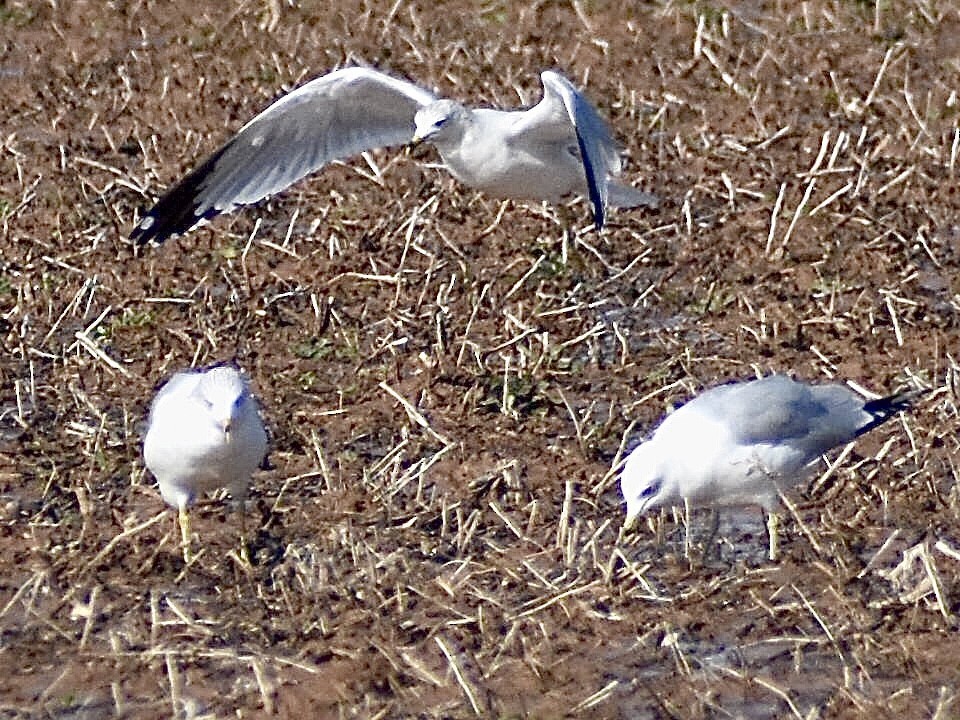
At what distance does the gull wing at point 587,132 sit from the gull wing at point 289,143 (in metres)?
0.55

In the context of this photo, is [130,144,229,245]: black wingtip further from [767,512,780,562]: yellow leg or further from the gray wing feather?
[767,512,780,562]: yellow leg

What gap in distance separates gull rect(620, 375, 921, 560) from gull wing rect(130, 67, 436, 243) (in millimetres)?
2608

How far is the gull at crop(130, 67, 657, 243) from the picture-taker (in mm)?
8398

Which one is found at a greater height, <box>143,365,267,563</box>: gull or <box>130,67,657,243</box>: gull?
<box>143,365,267,563</box>: gull

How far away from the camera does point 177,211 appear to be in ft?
27.6

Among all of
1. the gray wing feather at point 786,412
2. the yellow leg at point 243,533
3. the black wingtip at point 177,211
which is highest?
the gray wing feather at point 786,412

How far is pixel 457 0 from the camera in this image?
12.6 metres

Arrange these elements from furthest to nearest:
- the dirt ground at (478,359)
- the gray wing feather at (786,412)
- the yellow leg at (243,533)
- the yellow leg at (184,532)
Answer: the gray wing feather at (786,412)
the yellow leg at (184,532)
the yellow leg at (243,533)
the dirt ground at (478,359)

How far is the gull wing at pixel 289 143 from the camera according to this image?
8406mm

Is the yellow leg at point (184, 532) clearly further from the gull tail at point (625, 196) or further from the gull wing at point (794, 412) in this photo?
the gull tail at point (625, 196)

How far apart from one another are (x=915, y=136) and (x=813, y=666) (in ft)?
16.4

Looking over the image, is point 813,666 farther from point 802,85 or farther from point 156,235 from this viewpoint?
point 802,85

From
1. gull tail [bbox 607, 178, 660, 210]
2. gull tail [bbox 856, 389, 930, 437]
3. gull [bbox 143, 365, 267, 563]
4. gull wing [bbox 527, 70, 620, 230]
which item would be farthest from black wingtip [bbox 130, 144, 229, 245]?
gull tail [bbox 856, 389, 930, 437]

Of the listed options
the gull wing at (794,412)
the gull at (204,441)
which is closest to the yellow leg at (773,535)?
the gull wing at (794,412)
